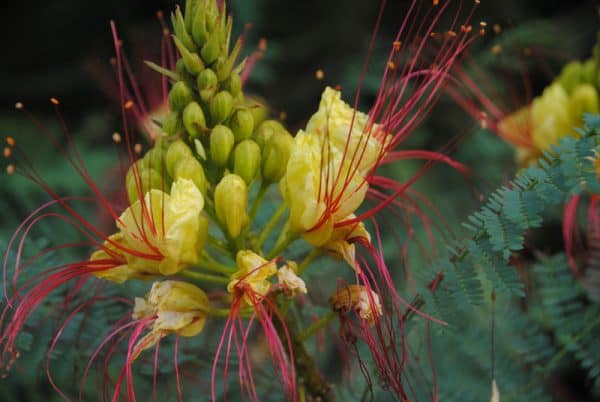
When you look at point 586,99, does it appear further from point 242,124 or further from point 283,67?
point 283,67

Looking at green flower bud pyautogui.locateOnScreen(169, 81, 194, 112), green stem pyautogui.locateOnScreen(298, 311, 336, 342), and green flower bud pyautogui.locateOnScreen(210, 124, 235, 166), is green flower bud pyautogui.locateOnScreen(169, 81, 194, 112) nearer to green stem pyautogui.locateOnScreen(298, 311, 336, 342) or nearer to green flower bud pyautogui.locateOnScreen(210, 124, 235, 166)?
green flower bud pyautogui.locateOnScreen(210, 124, 235, 166)

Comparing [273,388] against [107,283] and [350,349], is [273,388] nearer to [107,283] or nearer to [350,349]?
[350,349]

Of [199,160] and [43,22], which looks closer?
[199,160]

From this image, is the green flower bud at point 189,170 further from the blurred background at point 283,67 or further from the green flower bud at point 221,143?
the blurred background at point 283,67

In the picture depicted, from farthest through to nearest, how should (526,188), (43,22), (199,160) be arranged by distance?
(43,22)
(199,160)
(526,188)

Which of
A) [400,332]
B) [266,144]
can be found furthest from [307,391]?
[266,144]

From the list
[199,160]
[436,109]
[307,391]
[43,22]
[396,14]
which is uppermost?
[43,22]

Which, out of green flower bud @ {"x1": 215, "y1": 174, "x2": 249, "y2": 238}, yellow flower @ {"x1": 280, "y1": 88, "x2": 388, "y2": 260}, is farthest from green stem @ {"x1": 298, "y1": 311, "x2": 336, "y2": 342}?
green flower bud @ {"x1": 215, "y1": 174, "x2": 249, "y2": 238}
